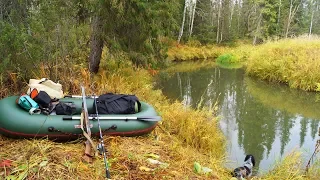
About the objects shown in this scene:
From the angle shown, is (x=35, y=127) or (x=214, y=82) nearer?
(x=35, y=127)

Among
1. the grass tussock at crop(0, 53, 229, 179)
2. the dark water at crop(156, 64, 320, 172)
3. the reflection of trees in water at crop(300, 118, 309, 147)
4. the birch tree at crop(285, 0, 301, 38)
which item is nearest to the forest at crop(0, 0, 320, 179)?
the grass tussock at crop(0, 53, 229, 179)

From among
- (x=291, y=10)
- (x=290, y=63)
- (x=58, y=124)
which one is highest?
(x=291, y=10)

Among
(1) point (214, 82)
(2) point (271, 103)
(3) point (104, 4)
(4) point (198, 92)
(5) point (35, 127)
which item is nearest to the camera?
(5) point (35, 127)

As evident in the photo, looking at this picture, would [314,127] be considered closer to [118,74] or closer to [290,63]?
[118,74]

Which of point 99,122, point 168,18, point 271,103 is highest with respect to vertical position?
point 168,18

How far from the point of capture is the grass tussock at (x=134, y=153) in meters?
2.78

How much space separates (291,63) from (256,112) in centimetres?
364

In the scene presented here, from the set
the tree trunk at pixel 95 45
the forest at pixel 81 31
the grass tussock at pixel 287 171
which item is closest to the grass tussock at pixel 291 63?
the forest at pixel 81 31

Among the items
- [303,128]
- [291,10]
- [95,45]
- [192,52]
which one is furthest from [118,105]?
[291,10]

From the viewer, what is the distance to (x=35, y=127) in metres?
3.21

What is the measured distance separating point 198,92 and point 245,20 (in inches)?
744

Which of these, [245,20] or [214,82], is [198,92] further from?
[245,20]

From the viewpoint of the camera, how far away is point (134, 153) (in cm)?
328

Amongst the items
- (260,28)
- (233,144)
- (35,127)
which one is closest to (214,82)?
(233,144)
